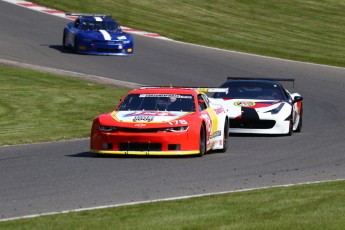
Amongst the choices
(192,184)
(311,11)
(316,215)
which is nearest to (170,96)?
(192,184)

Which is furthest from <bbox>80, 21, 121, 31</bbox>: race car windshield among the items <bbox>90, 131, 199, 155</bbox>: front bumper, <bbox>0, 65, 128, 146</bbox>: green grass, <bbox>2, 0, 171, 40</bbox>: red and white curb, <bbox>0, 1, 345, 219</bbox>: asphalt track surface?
<bbox>90, 131, 199, 155</bbox>: front bumper

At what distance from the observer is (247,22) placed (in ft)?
147

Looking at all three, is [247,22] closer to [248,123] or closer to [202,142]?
[248,123]

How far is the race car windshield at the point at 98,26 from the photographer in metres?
35.4

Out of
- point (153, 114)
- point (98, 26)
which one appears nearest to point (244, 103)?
point (153, 114)

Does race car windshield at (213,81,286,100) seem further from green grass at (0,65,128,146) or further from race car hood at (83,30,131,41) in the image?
race car hood at (83,30,131,41)

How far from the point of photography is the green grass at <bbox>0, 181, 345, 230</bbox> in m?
9.02

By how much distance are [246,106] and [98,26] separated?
16283 mm

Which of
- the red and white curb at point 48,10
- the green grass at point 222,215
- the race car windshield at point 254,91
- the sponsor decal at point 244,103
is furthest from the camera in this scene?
the red and white curb at point 48,10

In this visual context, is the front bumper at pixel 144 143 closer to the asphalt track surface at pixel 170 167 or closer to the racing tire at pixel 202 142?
the asphalt track surface at pixel 170 167

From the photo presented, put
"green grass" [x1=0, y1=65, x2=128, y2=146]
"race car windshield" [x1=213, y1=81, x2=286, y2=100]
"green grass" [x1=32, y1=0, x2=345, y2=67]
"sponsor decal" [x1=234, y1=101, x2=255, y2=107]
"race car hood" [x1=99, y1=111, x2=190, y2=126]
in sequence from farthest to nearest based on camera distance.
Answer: "green grass" [x1=32, y1=0, x2=345, y2=67] < "race car windshield" [x1=213, y1=81, x2=286, y2=100] < "sponsor decal" [x1=234, y1=101, x2=255, y2=107] < "green grass" [x1=0, y1=65, x2=128, y2=146] < "race car hood" [x1=99, y1=111, x2=190, y2=126]

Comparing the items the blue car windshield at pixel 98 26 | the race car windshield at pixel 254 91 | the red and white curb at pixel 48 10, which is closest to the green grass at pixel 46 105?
the race car windshield at pixel 254 91

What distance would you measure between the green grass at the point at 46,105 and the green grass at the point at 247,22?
11254mm

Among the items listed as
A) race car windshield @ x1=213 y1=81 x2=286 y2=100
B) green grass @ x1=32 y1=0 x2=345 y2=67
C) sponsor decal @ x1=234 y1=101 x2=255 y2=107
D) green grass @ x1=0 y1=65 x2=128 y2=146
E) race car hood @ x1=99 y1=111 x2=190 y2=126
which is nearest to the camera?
race car hood @ x1=99 y1=111 x2=190 y2=126
